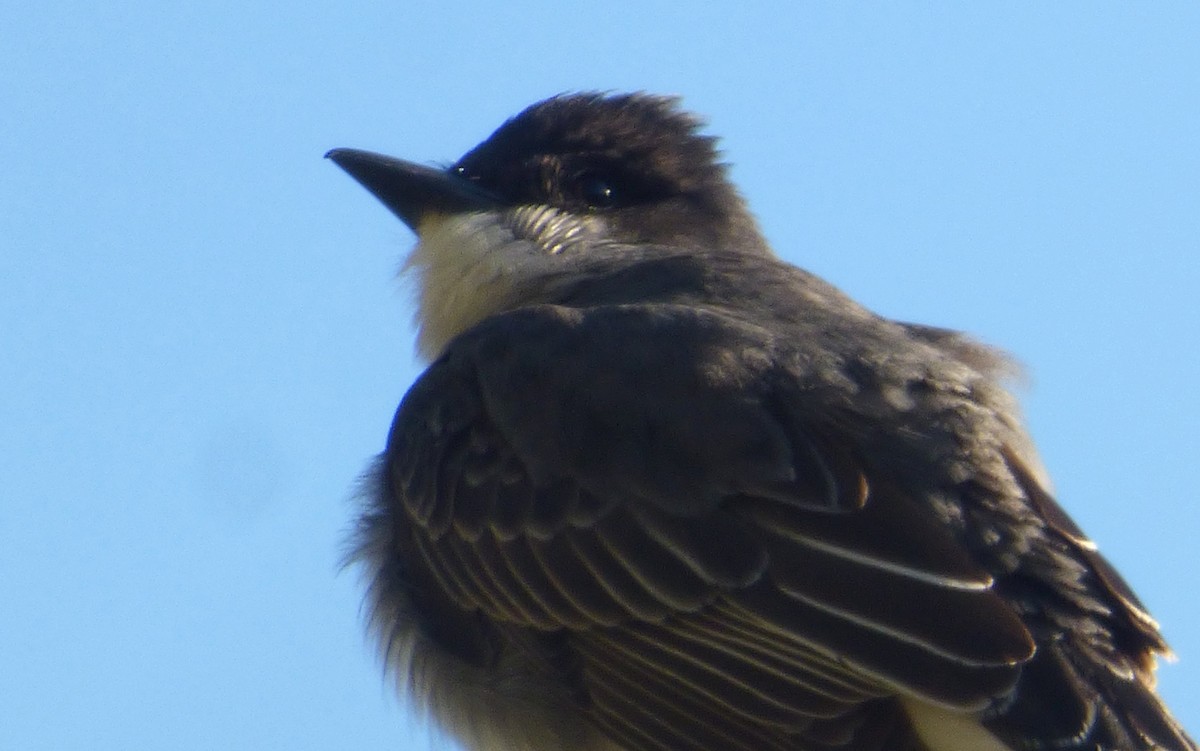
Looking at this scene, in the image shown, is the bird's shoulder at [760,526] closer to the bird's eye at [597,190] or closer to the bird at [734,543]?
the bird at [734,543]

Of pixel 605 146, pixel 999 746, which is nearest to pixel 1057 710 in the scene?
pixel 999 746

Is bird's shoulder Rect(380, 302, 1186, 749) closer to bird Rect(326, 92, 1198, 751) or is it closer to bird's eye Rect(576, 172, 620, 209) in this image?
bird Rect(326, 92, 1198, 751)

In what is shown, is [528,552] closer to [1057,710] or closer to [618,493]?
[618,493]

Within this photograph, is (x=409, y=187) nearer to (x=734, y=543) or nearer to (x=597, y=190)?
(x=597, y=190)

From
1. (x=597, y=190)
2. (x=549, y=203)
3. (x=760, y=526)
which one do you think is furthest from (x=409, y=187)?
(x=760, y=526)

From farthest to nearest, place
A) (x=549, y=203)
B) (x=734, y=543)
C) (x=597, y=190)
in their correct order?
(x=597, y=190) → (x=549, y=203) → (x=734, y=543)

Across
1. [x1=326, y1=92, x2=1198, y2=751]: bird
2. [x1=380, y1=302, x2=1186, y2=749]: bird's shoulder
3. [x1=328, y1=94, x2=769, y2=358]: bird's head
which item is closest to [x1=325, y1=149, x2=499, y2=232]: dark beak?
[x1=328, y1=94, x2=769, y2=358]: bird's head

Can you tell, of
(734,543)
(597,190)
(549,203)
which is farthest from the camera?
(597,190)
